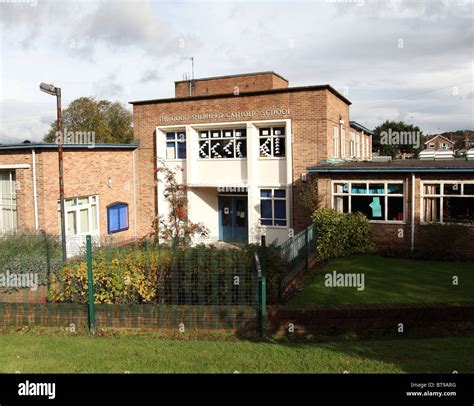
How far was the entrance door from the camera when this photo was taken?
22750 mm

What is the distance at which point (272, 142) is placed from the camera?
20.8 metres

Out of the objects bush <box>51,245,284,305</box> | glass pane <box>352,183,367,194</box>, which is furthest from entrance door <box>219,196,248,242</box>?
bush <box>51,245,284,305</box>

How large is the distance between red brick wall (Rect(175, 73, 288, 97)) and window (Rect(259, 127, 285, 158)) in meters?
7.18

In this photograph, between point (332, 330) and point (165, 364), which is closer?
point (165, 364)

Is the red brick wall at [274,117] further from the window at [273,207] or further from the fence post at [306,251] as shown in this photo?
the fence post at [306,251]

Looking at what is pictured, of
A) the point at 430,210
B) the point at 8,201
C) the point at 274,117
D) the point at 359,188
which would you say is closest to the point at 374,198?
the point at 359,188

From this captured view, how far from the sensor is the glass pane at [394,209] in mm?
17812

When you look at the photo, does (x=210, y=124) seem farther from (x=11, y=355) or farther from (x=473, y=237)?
(x=11, y=355)

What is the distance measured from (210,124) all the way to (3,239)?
11965mm

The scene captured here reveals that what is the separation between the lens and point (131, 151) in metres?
23.3

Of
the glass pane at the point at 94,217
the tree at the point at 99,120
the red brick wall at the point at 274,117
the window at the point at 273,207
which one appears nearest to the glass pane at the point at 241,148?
the red brick wall at the point at 274,117

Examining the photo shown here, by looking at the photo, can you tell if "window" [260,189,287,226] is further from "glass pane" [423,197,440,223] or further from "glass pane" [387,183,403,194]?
"glass pane" [423,197,440,223]

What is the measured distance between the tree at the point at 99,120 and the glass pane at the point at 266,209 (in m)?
25.1
